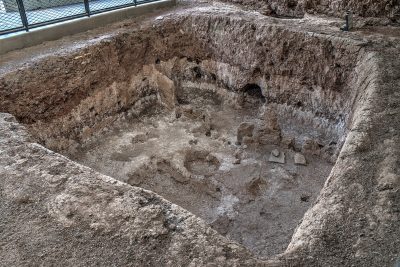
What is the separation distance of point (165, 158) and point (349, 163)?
3517 millimetres

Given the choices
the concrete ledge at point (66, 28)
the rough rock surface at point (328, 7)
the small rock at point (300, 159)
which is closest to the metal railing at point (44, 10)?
the concrete ledge at point (66, 28)

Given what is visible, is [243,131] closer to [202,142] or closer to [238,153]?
[238,153]

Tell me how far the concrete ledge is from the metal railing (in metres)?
0.12

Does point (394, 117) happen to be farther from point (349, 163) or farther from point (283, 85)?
point (283, 85)

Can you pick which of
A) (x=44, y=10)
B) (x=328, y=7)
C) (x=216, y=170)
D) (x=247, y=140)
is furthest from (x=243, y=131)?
(x=44, y=10)

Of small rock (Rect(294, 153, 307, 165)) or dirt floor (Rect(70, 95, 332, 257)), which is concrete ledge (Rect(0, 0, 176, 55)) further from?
small rock (Rect(294, 153, 307, 165))

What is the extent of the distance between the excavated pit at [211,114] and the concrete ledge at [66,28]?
0.91 metres

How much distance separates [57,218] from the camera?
2.86 metres

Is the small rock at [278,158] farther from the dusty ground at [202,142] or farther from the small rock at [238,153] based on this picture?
the small rock at [238,153]

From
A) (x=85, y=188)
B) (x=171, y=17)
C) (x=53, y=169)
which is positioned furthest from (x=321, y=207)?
(x=171, y=17)

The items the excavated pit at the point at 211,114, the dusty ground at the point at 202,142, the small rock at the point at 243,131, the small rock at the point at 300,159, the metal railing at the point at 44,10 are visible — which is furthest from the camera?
the small rock at the point at 243,131

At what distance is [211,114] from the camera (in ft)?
24.4

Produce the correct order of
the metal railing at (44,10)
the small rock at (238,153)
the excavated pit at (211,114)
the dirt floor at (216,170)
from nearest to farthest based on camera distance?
the dirt floor at (216,170) < the excavated pit at (211,114) < the small rock at (238,153) < the metal railing at (44,10)

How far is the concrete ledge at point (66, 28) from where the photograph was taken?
20.5 feet
